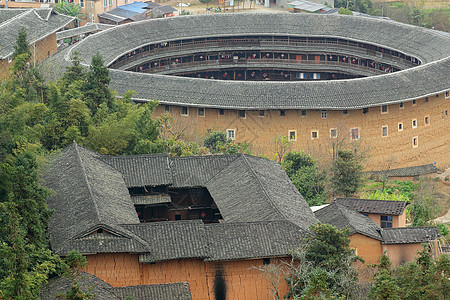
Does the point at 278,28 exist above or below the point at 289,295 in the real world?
above

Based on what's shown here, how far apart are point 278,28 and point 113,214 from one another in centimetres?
4203

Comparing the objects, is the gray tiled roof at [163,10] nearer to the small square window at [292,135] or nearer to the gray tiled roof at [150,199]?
the small square window at [292,135]

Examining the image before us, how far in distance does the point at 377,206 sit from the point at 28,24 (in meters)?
30.5

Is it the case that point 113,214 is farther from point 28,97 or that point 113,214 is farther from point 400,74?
point 400,74

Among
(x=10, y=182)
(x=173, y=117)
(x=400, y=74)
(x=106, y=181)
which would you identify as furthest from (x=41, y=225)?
(x=400, y=74)

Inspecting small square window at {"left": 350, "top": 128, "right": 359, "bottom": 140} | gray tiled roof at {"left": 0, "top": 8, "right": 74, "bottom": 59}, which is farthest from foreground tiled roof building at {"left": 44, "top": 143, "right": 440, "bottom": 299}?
gray tiled roof at {"left": 0, "top": 8, "right": 74, "bottom": 59}

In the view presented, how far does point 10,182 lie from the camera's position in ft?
90.0

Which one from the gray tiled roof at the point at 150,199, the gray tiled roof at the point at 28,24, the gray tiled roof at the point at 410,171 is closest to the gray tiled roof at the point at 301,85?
the gray tiled roof at the point at 28,24

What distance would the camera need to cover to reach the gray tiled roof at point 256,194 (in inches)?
1206

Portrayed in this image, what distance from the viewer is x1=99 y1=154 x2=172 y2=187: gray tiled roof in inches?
1339

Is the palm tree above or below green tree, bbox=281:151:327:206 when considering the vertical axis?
above

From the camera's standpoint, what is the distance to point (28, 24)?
183 ft

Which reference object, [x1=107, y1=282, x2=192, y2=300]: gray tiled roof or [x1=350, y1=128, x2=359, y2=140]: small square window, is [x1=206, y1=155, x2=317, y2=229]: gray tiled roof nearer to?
[x1=107, y1=282, x2=192, y2=300]: gray tiled roof

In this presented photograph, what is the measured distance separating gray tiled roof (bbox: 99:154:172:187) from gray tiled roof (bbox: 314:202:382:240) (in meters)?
6.83
